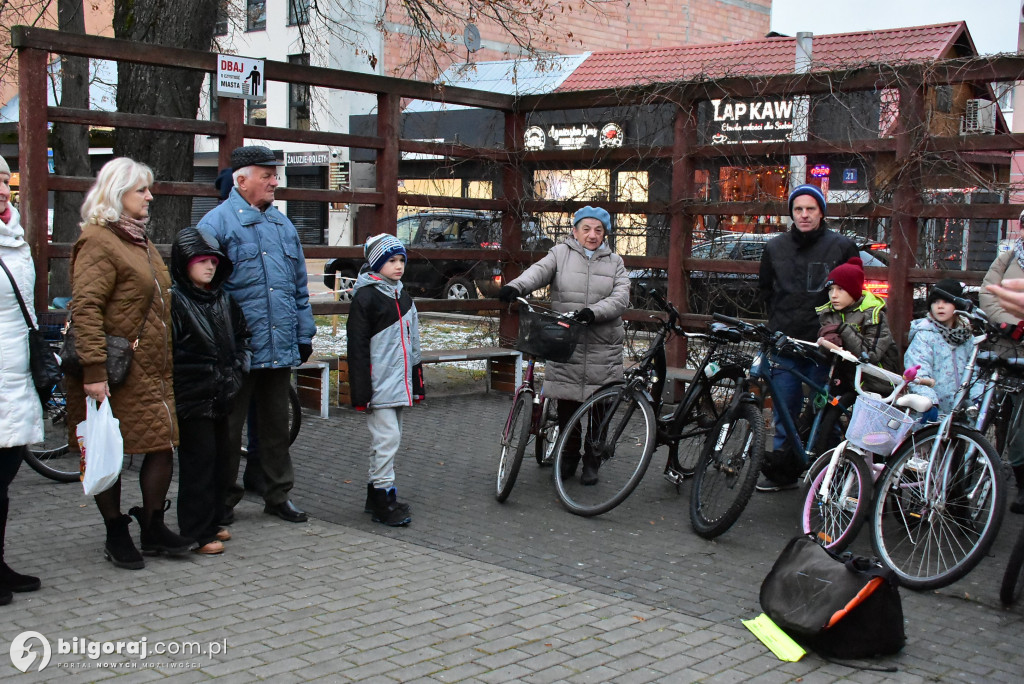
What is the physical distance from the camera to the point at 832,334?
20.6 ft

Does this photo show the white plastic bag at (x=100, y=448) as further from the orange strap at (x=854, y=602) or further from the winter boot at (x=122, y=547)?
the orange strap at (x=854, y=602)

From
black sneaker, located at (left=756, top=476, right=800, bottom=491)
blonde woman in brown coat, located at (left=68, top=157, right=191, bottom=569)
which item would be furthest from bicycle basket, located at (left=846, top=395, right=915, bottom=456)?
blonde woman in brown coat, located at (left=68, top=157, right=191, bottom=569)

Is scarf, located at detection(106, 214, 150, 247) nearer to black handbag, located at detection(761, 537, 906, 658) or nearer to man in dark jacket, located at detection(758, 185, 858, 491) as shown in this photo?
black handbag, located at detection(761, 537, 906, 658)

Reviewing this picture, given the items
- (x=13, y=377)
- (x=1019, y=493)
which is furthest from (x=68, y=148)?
(x=1019, y=493)

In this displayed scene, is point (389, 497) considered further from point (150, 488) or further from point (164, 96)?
point (164, 96)

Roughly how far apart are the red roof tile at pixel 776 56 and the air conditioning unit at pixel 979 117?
54 cm

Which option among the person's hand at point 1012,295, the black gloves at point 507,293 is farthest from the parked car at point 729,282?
the person's hand at point 1012,295

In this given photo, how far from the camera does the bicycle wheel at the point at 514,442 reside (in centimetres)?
658

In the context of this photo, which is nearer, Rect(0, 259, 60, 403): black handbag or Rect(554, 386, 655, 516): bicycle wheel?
Rect(0, 259, 60, 403): black handbag

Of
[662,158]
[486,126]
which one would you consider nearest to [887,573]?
[662,158]

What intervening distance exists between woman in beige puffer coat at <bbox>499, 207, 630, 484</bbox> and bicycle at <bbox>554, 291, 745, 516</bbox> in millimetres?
193

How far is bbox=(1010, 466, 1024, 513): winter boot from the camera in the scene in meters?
6.59

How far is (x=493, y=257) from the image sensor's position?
35.4 feet

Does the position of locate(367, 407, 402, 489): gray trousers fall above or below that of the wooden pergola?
below
